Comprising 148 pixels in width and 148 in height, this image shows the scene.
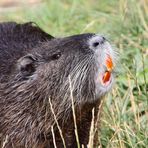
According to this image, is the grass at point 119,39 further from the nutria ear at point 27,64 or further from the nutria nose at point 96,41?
the nutria ear at point 27,64

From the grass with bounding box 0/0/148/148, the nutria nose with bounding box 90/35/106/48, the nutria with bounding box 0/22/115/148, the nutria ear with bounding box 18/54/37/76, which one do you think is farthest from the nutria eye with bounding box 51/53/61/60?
the grass with bounding box 0/0/148/148

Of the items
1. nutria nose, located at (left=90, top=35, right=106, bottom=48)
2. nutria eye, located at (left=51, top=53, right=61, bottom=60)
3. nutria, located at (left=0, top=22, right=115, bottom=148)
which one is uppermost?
nutria nose, located at (left=90, top=35, right=106, bottom=48)

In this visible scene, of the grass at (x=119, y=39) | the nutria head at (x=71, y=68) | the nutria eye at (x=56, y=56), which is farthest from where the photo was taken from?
the grass at (x=119, y=39)

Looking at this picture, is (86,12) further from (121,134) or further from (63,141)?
(63,141)

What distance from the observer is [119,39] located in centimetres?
631

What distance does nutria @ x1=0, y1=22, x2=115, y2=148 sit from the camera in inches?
170

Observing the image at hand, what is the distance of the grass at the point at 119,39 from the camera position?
16.1 feet

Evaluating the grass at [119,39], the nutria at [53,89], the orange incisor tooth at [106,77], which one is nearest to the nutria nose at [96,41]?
the nutria at [53,89]

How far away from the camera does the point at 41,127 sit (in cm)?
450

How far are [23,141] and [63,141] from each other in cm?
28

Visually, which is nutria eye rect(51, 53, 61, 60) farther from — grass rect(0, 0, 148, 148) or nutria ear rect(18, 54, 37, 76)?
grass rect(0, 0, 148, 148)

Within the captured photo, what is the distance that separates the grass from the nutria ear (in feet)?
1.48

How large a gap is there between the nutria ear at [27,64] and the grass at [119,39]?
0.45 metres

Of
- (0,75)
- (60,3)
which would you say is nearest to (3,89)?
(0,75)
